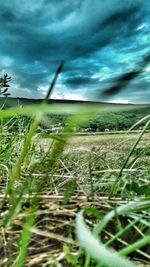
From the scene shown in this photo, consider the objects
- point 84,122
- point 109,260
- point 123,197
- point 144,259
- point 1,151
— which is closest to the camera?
point 109,260

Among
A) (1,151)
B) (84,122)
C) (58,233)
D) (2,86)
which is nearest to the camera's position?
(84,122)

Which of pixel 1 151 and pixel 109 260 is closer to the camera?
pixel 109 260

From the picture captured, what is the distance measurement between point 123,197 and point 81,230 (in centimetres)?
55

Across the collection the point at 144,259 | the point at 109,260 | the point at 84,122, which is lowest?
the point at 144,259

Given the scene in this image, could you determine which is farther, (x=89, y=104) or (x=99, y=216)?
(x=99, y=216)

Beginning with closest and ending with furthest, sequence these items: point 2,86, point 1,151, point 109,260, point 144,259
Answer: point 109,260, point 144,259, point 1,151, point 2,86

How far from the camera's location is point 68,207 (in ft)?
3.90

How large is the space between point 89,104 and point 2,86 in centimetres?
238

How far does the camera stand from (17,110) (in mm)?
803

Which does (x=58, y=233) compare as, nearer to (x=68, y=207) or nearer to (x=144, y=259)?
(x=68, y=207)

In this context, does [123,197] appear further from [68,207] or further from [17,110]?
[17,110]

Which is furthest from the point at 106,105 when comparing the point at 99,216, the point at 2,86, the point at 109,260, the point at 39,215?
the point at 2,86

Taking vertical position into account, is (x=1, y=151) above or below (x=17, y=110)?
below

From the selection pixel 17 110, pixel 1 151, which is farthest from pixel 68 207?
pixel 1 151
